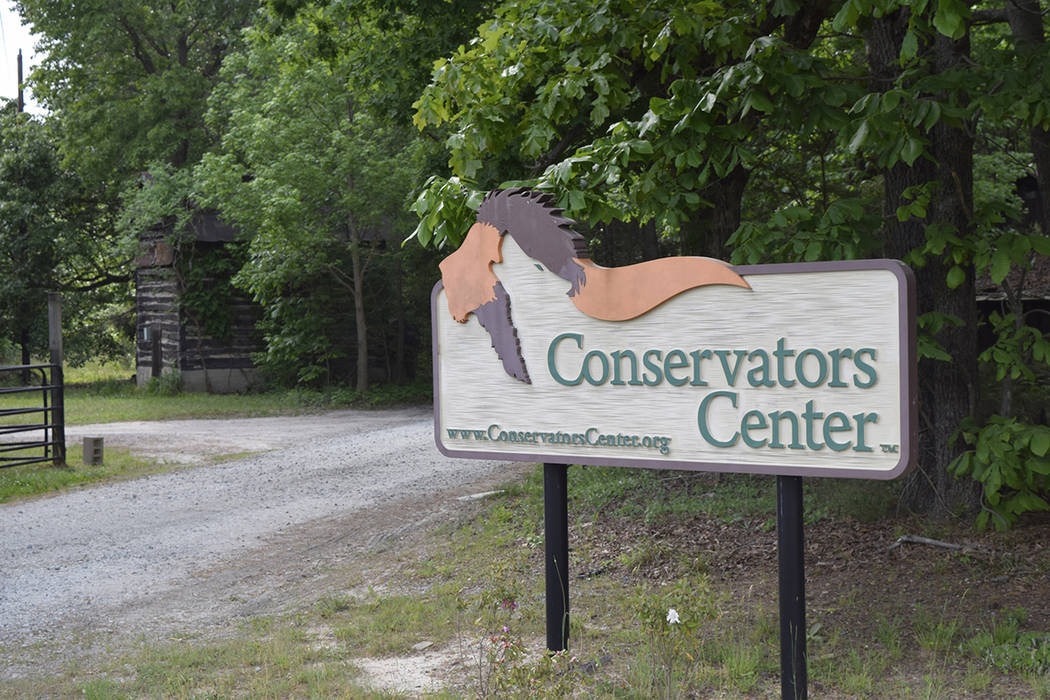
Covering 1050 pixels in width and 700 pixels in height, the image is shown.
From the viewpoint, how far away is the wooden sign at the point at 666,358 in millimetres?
3703

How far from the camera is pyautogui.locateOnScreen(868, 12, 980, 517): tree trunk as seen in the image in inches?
266

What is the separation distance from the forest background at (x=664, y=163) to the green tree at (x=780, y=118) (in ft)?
0.07

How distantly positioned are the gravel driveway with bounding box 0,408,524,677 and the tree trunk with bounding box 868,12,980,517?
4.40 m

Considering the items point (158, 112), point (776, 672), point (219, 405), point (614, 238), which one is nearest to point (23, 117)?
point (158, 112)

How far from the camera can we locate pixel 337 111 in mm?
20562

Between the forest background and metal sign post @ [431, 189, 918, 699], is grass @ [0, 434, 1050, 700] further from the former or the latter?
the forest background

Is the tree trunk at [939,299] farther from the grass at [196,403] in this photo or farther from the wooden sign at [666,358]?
the grass at [196,403]

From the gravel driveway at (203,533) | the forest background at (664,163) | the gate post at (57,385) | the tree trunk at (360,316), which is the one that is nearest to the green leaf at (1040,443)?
the forest background at (664,163)

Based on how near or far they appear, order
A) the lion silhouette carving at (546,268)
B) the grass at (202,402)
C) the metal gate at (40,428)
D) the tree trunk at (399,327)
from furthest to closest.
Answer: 1. the tree trunk at (399,327)
2. the grass at (202,402)
3. the metal gate at (40,428)
4. the lion silhouette carving at (546,268)

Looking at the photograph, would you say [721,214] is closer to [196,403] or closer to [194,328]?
[196,403]

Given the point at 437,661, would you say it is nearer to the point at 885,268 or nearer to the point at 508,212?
the point at 508,212

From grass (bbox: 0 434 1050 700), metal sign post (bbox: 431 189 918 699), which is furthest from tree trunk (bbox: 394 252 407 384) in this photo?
metal sign post (bbox: 431 189 918 699)

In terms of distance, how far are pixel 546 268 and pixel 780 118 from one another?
1968 mm

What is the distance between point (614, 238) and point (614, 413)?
12.7 m
